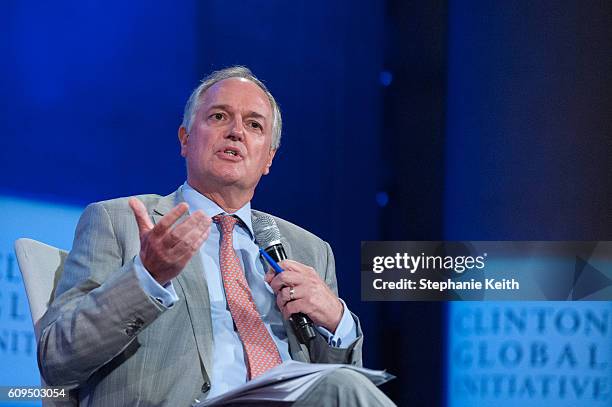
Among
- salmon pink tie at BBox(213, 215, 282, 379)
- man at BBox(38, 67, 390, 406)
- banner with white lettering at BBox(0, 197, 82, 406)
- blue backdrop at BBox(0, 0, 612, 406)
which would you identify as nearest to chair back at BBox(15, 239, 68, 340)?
man at BBox(38, 67, 390, 406)

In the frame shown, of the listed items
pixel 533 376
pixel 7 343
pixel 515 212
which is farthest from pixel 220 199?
pixel 533 376

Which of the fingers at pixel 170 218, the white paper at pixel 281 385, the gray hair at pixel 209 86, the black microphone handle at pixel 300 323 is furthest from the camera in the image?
the gray hair at pixel 209 86

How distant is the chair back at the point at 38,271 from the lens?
2.13m

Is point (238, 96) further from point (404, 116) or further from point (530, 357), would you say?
point (530, 357)

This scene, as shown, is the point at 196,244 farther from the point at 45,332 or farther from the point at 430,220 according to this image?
the point at 430,220

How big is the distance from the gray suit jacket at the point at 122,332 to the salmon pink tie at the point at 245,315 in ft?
0.25

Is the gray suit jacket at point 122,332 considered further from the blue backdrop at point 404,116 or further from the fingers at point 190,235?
the blue backdrop at point 404,116

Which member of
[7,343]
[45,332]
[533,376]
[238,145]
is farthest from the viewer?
[533,376]

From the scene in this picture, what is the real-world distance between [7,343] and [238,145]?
3.97 feet

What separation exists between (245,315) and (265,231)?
264mm

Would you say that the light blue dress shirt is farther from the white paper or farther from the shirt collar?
the white paper

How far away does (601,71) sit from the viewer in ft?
10.5

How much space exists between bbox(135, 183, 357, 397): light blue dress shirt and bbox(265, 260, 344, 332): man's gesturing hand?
80 mm

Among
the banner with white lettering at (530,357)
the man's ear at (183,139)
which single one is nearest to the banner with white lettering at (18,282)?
the man's ear at (183,139)
